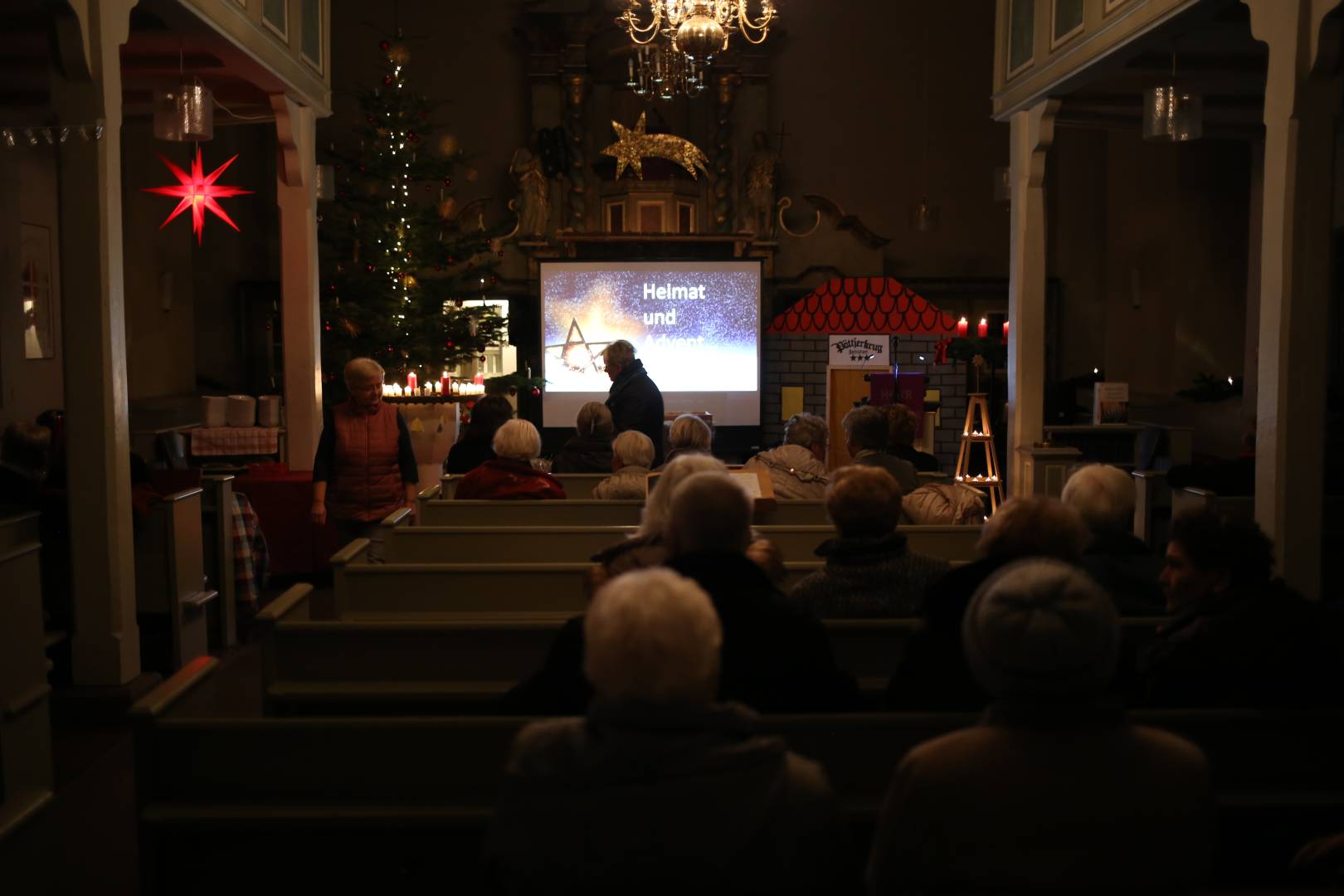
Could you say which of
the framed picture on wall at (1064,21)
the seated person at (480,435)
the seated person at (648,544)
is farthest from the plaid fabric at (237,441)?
the seated person at (648,544)

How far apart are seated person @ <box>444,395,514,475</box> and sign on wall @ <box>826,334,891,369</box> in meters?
6.38

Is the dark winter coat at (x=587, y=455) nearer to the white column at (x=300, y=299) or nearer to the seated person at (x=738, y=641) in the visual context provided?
the white column at (x=300, y=299)

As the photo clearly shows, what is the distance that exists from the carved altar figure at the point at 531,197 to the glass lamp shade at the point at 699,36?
6414 mm

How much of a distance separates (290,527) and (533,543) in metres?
3.29

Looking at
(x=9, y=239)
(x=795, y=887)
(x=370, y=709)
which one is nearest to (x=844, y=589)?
(x=370, y=709)

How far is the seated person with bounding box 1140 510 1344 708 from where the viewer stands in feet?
8.36

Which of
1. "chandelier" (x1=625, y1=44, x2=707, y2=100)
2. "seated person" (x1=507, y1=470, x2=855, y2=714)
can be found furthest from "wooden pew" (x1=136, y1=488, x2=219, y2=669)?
"chandelier" (x1=625, y1=44, x2=707, y2=100)

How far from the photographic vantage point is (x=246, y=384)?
14094 mm

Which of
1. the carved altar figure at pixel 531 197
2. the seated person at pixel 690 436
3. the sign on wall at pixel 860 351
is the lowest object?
the seated person at pixel 690 436

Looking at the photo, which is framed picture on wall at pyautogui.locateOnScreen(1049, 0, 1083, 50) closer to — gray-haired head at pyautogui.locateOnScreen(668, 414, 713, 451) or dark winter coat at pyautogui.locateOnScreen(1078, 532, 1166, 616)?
gray-haired head at pyautogui.locateOnScreen(668, 414, 713, 451)

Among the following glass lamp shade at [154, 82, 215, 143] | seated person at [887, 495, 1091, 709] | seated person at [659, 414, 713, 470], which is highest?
glass lamp shade at [154, 82, 215, 143]

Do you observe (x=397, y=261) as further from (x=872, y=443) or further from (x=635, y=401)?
(x=872, y=443)

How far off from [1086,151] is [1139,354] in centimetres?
237

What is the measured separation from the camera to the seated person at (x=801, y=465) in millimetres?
6031
